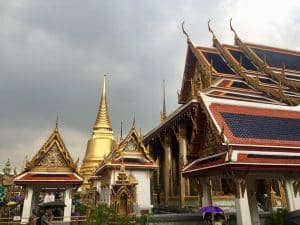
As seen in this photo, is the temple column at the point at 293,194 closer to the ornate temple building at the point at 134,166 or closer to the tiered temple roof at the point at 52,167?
the ornate temple building at the point at 134,166

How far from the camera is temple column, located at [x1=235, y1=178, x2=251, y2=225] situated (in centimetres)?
762

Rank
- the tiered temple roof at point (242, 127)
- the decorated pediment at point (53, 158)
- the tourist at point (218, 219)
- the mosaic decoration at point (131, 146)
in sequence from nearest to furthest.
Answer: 1. the tourist at point (218, 219)
2. the tiered temple roof at point (242, 127)
3. the decorated pediment at point (53, 158)
4. the mosaic decoration at point (131, 146)

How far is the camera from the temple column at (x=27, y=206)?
13.3 metres

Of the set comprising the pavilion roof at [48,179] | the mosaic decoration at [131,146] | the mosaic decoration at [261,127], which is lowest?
the pavilion roof at [48,179]

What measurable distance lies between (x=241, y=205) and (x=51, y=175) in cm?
950

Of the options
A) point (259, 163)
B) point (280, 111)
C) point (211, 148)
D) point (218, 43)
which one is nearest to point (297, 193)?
point (259, 163)

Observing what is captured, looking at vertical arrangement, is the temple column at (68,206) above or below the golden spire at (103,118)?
below

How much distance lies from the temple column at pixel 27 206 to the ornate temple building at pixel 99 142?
2053cm

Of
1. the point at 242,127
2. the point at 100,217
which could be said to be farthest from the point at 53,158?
the point at 242,127

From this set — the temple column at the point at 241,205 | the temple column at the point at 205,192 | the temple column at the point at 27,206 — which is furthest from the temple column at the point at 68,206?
the temple column at the point at 241,205

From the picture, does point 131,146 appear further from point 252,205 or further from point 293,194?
point 293,194

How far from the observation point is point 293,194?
881 centimetres

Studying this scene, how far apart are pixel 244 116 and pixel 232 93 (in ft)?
21.6

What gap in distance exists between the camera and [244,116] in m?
10.1
